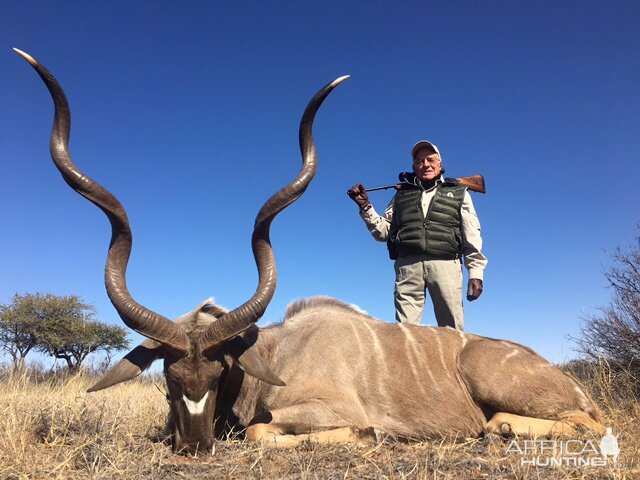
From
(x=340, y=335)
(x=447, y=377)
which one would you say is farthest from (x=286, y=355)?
(x=447, y=377)

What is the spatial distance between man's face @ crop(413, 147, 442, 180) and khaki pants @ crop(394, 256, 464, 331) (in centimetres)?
88

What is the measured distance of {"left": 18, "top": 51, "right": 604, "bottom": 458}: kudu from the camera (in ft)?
11.0

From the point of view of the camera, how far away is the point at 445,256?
515cm

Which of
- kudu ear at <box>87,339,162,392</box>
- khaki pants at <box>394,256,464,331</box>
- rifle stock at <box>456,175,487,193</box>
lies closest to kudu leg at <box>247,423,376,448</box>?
kudu ear at <box>87,339,162,392</box>

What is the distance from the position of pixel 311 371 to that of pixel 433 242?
190 cm

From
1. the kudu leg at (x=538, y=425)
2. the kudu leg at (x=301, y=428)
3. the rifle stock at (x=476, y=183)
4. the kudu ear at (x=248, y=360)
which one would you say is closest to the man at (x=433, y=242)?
the rifle stock at (x=476, y=183)

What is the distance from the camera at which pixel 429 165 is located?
5.47 meters

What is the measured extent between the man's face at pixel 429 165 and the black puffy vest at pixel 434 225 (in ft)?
0.50

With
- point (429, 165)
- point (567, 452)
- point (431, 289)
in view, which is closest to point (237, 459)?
point (567, 452)

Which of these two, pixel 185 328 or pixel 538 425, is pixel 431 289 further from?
pixel 185 328

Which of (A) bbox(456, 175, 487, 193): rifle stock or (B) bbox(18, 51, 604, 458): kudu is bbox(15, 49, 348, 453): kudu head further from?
(A) bbox(456, 175, 487, 193): rifle stock

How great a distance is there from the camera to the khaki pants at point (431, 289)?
509cm

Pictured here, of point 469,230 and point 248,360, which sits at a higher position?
point 469,230

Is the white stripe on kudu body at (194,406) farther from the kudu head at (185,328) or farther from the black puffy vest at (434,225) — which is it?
the black puffy vest at (434,225)
